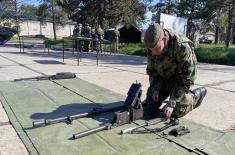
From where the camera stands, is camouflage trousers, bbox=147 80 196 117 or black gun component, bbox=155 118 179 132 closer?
black gun component, bbox=155 118 179 132

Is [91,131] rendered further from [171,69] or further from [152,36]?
[171,69]

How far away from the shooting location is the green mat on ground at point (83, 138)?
2855mm

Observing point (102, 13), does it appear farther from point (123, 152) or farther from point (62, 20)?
point (62, 20)

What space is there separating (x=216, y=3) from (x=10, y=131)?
21.9m

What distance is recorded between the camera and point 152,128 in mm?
3389

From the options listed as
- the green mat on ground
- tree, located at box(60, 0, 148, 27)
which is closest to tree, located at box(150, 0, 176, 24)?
tree, located at box(60, 0, 148, 27)

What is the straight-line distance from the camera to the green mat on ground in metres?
2.86

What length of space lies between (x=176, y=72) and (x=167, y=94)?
0.40m

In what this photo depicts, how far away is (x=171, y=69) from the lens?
380 centimetres

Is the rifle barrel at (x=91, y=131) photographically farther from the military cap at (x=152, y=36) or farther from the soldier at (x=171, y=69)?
the military cap at (x=152, y=36)

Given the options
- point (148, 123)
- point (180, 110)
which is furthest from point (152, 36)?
point (180, 110)

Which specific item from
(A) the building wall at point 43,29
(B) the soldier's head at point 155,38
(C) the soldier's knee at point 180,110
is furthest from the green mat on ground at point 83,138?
(A) the building wall at point 43,29

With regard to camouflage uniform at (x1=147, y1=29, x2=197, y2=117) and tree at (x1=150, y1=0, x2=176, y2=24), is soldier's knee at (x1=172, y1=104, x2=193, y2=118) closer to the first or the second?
camouflage uniform at (x1=147, y1=29, x2=197, y2=117)

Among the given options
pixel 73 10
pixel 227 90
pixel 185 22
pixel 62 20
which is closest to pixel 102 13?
pixel 73 10
